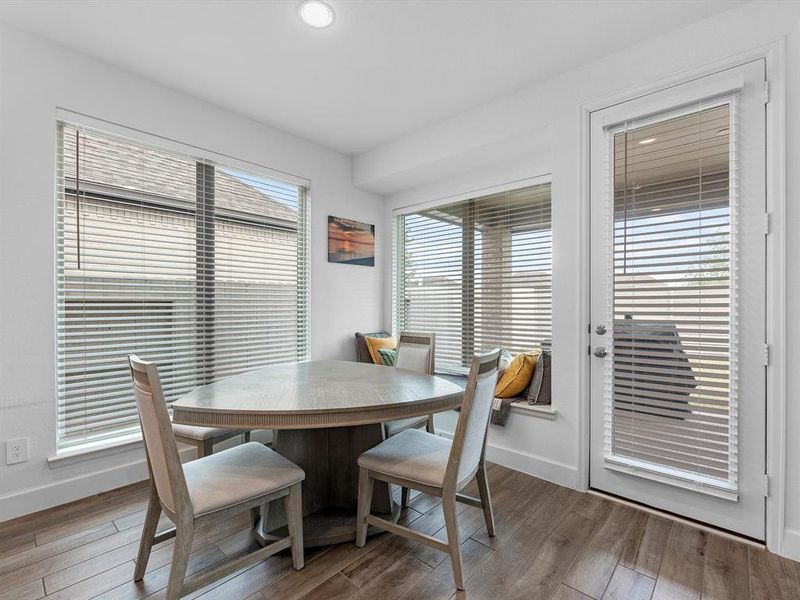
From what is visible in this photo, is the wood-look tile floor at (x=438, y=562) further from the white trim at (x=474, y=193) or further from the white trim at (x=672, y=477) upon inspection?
the white trim at (x=474, y=193)

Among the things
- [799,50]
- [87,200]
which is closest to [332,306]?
[87,200]

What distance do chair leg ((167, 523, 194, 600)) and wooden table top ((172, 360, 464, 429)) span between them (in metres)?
0.35

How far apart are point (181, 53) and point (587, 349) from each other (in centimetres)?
299

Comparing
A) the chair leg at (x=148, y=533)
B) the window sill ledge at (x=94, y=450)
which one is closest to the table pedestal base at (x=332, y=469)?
the chair leg at (x=148, y=533)

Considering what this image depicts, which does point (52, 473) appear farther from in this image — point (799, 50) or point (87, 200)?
point (799, 50)

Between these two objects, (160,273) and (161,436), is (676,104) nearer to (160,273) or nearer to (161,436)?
(161,436)

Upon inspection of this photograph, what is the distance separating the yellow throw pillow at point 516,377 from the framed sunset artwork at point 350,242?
182cm

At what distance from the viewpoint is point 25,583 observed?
1.60 meters

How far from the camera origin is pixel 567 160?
249 centimetres

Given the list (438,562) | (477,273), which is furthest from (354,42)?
(438,562)

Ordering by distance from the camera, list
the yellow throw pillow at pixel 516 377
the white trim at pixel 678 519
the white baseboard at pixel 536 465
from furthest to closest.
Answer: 1. the yellow throw pillow at pixel 516 377
2. the white baseboard at pixel 536 465
3. the white trim at pixel 678 519

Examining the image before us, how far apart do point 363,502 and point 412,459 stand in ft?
1.03

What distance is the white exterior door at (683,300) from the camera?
1902mm

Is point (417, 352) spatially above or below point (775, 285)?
below
